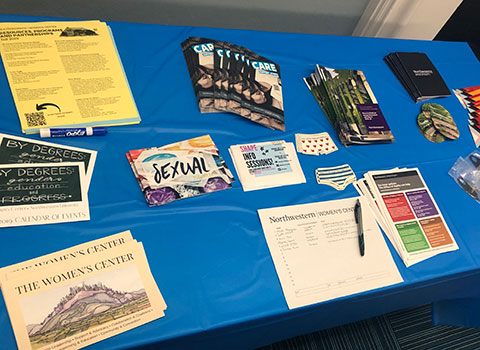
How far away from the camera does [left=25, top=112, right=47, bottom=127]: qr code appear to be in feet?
3.25

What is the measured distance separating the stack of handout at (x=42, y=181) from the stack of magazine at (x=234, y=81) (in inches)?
15.2

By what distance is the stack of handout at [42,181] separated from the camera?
0.88 m

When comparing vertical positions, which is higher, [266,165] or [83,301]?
[266,165]

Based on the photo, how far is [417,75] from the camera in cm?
149

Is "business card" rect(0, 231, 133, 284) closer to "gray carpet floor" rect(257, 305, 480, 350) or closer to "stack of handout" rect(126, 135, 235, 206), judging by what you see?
"stack of handout" rect(126, 135, 235, 206)

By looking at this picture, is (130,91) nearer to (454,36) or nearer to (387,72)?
(387,72)

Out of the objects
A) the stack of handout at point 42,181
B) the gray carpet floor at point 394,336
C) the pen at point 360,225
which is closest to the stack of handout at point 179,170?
the stack of handout at point 42,181

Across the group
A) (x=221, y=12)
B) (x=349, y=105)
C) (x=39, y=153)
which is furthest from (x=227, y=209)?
(x=221, y=12)

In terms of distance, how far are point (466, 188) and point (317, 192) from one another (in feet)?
1.64

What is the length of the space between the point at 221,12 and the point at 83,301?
1.56 meters

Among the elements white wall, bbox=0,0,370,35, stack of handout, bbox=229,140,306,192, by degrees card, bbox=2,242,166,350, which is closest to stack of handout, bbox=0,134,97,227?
by degrees card, bbox=2,242,166,350

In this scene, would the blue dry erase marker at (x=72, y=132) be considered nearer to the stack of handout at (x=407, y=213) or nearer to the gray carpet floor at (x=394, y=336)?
the stack of handout at (x=407, y=213)

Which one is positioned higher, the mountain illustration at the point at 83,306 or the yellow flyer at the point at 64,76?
the yellow flyer at the point at 64,76

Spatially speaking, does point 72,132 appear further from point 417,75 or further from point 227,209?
point 417,75
